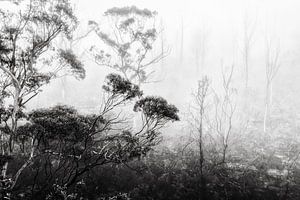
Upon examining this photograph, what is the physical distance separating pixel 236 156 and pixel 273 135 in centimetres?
824

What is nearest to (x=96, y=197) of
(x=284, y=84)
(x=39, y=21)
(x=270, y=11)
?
(x=39, y=21)

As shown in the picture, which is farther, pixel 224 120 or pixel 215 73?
pixel 215 73

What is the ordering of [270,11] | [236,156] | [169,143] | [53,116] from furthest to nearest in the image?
[270,11] → [169,143] → [236,156] → [53,116]

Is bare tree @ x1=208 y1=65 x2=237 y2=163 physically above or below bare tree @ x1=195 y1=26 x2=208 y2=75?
below

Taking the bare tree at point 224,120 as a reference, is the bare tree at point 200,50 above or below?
above

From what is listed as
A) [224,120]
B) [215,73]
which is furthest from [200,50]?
[224,120]

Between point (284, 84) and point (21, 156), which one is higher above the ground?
point (284, 84)

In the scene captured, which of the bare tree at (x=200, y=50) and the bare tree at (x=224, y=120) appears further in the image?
the bare tree at (x=200, y=50)

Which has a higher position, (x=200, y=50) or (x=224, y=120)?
(x=200, y=50)

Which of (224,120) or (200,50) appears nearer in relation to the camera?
(224,120)

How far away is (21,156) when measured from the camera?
1328 cm

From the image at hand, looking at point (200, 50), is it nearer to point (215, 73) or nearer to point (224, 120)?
point (215, 73)

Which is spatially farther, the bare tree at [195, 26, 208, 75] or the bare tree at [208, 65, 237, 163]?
the bare tree at [195, 26, 208, 75]

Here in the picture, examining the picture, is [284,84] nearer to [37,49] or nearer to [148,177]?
[148,177]
